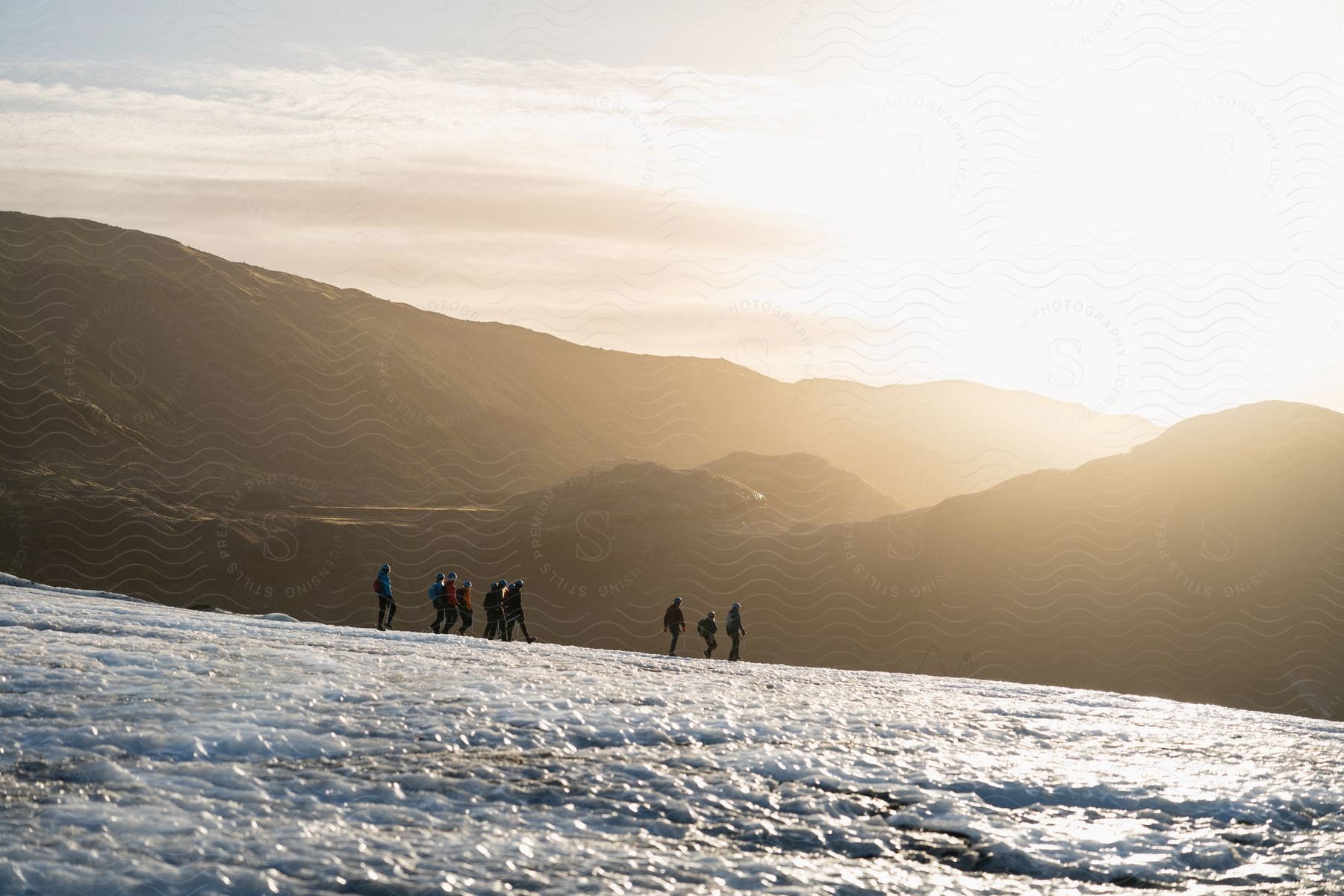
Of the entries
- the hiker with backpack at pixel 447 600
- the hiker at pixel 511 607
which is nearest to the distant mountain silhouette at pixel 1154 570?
the hiker at pixel 511 607

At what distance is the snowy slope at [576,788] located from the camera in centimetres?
783

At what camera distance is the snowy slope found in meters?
7.83

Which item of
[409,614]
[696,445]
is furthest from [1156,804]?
[696,445]

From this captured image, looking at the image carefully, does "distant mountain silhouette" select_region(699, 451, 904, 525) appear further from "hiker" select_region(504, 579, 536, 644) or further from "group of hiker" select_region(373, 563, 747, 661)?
"hiker" select_region(504, 579, 536, 644)

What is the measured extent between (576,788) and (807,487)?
81.3m

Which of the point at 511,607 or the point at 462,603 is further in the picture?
the point at 511,607

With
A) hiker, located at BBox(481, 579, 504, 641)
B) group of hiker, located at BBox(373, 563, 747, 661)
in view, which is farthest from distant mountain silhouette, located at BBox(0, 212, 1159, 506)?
hiker, located at BBox(481, 579, 504, 641)

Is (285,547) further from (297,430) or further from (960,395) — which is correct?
(960,395)

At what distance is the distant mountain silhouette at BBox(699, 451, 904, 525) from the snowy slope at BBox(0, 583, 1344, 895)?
69.8 meters

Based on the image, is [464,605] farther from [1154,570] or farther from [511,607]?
[1154,570]

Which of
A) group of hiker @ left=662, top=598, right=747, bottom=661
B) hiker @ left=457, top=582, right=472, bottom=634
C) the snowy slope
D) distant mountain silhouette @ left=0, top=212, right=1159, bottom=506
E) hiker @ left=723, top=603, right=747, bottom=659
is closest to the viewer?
the snowy slope

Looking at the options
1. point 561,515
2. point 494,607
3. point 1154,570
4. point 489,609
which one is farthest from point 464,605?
point 561,515

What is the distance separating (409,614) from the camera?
53.6 m

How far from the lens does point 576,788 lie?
9.87 metres
